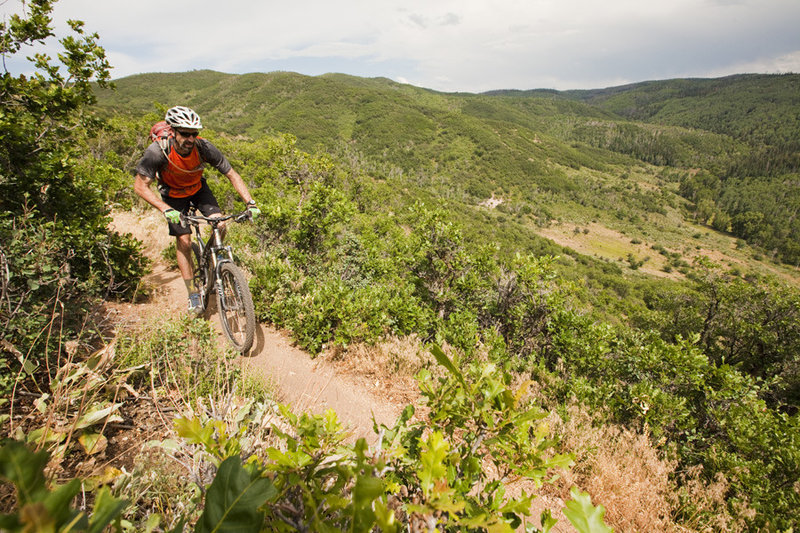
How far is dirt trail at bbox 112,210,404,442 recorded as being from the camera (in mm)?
3408

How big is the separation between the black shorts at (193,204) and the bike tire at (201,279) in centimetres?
41

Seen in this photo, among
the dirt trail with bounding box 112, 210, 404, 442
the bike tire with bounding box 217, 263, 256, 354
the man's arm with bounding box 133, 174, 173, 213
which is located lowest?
the dirt trail with bounding box 112, 210, 404, 442

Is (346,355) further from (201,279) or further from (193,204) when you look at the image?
(193,204)

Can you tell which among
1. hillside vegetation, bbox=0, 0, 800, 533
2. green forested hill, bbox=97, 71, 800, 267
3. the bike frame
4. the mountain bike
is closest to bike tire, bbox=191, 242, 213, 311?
the mountain bike

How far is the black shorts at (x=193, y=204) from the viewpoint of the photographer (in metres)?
4.13

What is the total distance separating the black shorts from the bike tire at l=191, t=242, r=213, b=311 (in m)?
0.41

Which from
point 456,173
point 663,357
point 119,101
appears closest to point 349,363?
point 663,357

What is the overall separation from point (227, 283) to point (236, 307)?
31cm

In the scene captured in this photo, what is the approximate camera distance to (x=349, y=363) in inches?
165

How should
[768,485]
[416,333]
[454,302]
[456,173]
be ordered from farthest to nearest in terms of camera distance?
1. [456,173]
2. [454,302]
3. [416,333]
4. [768,485]

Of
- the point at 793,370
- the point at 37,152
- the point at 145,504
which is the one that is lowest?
the point at 793,370

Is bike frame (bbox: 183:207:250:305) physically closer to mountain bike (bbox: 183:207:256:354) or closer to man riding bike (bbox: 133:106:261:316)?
mountain bike (bbox: 183:207:256:354)

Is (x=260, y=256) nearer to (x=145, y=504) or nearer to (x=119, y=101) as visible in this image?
(x=145, y=504)

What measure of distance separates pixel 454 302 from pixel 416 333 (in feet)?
5.24
